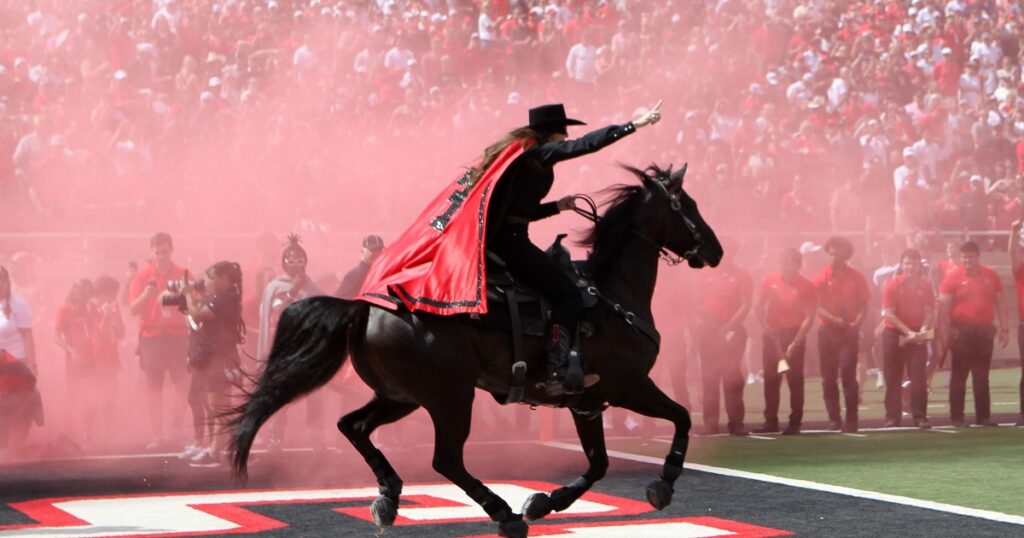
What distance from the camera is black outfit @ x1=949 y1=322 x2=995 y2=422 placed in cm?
1442

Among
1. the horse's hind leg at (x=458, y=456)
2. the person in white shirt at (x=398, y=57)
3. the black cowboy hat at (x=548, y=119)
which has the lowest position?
the horse's hind leg at (x=458, y=456)

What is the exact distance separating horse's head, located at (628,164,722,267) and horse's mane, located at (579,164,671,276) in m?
0.05

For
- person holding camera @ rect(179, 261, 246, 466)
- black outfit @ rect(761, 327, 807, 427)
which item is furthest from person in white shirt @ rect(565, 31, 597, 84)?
person holding camera @ rect(179, 261, 246, 466)

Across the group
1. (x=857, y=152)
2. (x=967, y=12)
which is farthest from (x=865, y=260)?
(x=967, y=12)

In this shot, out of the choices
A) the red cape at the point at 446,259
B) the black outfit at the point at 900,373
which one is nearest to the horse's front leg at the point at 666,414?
the red cape at the point at 446,259

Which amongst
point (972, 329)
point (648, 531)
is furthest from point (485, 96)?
point (648, 531)

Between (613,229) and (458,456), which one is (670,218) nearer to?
(613,229)

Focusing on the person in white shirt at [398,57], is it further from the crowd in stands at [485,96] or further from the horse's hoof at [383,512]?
the horse's hoof at [383,512]

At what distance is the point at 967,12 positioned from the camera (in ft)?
82.6

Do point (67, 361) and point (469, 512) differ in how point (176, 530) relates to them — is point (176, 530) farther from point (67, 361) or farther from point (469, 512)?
point (67, 361)

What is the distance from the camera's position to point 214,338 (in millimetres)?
11805

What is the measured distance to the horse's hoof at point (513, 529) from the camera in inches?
293

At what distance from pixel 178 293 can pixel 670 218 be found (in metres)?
5.14

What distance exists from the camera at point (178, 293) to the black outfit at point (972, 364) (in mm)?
7326
